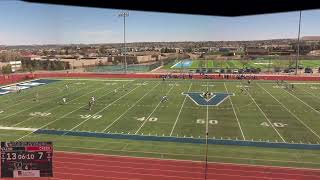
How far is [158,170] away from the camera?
757 inches

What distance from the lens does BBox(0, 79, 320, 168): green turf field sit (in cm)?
2194

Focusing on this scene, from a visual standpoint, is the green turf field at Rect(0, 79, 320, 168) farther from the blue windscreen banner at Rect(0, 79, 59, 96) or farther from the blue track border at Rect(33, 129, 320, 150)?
the blue windscreen banner at Rect(0, 79, 59, 96)

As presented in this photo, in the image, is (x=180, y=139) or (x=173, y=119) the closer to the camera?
(x=180, y=139)
